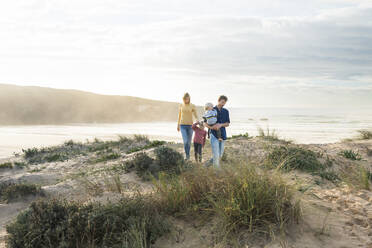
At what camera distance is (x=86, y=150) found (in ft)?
48.4

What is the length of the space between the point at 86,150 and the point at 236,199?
483 inches

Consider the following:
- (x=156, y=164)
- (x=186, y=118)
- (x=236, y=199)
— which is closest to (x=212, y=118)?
(x=186, y=118)

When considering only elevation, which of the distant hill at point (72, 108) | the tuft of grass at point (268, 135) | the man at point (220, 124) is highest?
the distant hill at point (72, 108)

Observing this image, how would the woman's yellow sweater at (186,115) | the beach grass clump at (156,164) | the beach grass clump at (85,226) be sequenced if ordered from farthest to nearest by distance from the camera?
the woman's yellow sweater at (186,115) → the beach grass clump at (156,164) → the beach grass clump at (85,226)

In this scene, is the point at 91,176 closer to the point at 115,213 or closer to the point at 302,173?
the point at 115,213

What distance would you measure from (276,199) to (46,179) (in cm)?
778

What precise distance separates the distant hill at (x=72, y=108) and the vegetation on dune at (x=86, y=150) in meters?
31.8

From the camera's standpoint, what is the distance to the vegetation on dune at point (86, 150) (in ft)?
42.3

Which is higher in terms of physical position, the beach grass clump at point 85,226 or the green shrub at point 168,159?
the green shrub at point 168,159

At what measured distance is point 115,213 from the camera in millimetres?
4059

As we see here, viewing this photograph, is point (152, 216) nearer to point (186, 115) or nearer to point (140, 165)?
point (140, 165)

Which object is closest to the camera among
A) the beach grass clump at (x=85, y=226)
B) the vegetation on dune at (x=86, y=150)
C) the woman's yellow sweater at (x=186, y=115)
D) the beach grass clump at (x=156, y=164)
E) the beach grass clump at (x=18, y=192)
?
the beach grass clump at (x=85, y=226)

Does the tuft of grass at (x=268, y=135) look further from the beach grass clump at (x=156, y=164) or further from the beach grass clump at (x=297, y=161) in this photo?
the beach grass clump at (x=156, y=164)

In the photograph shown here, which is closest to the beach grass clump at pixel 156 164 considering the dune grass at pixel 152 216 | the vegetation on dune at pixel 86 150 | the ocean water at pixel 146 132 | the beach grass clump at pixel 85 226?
the dune grass at pixel 152 216
